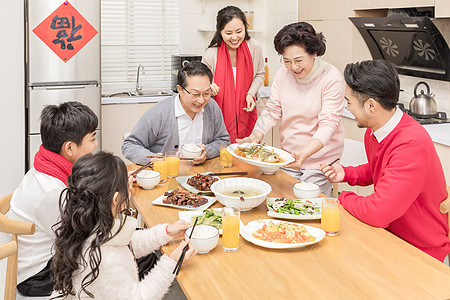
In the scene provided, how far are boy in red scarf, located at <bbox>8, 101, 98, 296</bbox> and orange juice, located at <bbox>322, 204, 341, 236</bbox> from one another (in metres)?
0.99

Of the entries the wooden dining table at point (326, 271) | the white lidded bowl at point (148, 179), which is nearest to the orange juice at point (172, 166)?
the white lidded bowl at point (148, 179)

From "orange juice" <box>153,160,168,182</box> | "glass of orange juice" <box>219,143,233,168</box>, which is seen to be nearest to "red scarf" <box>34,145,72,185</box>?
"orange juice" <box>153,160,168,182</box>

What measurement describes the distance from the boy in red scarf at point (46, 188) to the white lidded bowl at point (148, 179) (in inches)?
11.1

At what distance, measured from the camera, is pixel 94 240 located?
1.44m

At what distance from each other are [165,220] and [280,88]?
1269 mm

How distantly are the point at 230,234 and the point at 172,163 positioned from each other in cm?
85

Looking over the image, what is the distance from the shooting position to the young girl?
4.69 ft

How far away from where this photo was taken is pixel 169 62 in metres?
5.31

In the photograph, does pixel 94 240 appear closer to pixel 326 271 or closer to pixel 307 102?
pixel 326 271

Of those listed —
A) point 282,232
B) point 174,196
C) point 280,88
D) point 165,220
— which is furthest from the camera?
point 280,88

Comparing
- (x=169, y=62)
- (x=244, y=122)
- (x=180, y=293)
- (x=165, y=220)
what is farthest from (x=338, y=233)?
→ (x=169, y=62)

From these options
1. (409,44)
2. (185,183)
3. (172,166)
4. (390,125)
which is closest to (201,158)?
(172,166)

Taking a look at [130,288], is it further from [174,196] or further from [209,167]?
[209,167]

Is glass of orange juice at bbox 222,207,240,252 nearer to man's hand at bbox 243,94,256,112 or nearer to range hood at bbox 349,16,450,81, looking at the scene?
man's hand at bbox 243,94,256,112
